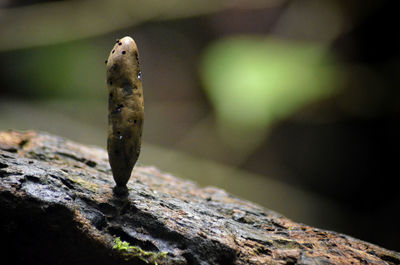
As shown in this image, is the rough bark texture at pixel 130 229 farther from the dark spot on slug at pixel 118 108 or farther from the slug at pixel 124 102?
the dark spot on slug at pixel 118 108

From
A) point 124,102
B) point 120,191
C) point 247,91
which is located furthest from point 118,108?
point 247,91

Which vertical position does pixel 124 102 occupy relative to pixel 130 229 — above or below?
above

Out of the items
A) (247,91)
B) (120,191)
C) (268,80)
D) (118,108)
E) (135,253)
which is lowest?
(135,253)

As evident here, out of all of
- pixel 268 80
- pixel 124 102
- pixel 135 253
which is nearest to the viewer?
pixel 135 253

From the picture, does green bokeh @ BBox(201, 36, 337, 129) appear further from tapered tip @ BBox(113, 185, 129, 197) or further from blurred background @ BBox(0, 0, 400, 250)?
tapered tip @ BBox(113, 185, 129, 197)

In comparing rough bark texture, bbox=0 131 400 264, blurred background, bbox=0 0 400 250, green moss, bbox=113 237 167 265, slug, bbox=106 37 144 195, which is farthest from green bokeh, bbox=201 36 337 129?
green moss, bbox=113 237 167 265

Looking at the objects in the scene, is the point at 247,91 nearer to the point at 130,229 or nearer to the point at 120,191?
the point at 120,191
